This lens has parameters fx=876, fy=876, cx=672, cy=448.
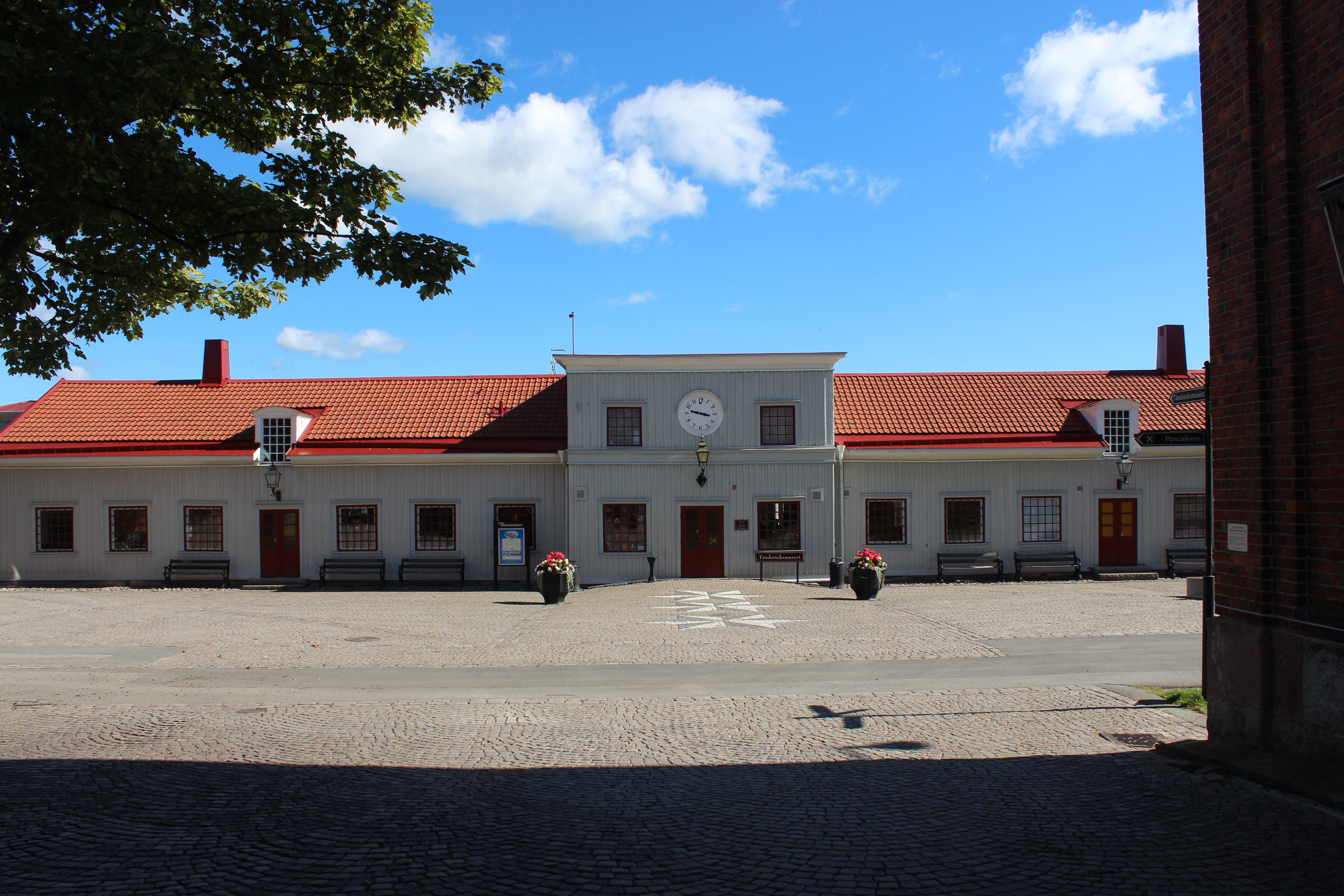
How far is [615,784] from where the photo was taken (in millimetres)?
6516

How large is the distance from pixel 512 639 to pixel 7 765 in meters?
7.71

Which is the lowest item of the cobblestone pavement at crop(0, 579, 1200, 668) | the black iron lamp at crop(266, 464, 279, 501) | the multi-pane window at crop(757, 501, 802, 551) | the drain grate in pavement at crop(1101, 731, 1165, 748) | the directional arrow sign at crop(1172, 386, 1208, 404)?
the cobblestone pavement at crop(0, 579, 1200, 668)

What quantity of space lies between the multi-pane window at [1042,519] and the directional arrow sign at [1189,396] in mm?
16128

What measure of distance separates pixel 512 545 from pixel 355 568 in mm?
4578

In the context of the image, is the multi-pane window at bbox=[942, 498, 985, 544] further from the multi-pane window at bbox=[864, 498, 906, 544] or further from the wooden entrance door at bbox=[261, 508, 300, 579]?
the wooden entrance door at bbox=[261, 508, 300, 579]

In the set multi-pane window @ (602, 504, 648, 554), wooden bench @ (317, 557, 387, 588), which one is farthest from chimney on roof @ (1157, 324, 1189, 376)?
wooden bench @ (317, 557, 387, 588)

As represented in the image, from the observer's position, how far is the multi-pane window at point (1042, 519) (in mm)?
24391

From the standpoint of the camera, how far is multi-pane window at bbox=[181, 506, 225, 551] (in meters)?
24.1

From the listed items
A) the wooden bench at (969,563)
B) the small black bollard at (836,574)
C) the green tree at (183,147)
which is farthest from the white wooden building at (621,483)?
the green tree at (183,147)

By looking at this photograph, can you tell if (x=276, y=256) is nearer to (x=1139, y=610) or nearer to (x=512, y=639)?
(x=512, y=639)

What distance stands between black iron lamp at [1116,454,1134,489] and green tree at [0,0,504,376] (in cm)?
2086

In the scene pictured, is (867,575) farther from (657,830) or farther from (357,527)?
(657,830)

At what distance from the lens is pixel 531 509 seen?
2412cm

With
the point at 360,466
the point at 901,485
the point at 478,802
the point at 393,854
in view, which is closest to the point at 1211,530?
the point at 478,802
